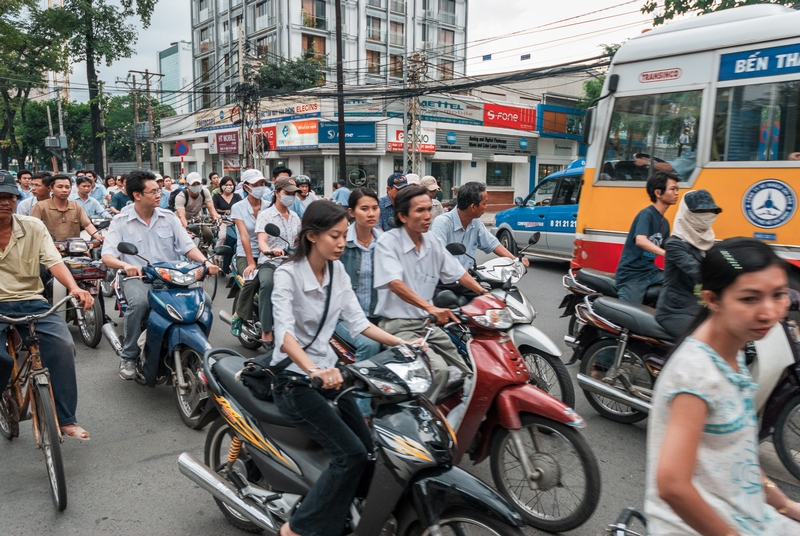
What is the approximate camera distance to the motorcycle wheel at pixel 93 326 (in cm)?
612

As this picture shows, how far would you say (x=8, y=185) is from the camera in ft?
11.1

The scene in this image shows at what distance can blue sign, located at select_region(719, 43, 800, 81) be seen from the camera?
17.2 feet

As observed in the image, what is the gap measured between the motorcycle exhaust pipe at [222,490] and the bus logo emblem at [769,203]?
16.2ft

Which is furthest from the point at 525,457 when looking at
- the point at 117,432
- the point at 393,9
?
the point at 393,9

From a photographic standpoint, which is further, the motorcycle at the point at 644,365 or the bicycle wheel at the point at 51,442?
the motorcycle at the point at 644,365

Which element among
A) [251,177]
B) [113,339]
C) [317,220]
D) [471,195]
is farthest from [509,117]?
[317,220]

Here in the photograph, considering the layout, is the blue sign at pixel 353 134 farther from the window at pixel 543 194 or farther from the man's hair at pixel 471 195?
the man's hair at pixel 471 195

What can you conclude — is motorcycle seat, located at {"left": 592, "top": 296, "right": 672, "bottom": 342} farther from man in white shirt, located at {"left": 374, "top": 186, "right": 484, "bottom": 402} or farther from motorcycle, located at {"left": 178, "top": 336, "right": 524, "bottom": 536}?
motorcycle, located at {"left": 178, "top": 336, "right": 524, "bottom": 536}

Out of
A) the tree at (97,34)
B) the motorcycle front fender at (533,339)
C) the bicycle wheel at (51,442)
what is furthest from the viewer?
the tree at (97,34)

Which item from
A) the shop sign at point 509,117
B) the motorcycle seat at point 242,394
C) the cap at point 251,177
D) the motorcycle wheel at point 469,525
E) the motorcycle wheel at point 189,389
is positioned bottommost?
the motorcycle wheel at point 189,389

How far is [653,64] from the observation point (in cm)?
610

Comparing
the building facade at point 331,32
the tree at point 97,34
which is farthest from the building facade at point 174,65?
the tree at point 97,34

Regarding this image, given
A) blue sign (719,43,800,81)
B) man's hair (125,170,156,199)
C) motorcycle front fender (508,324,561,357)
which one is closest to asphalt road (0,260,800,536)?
motorcycle front fender (508,324,561,357)

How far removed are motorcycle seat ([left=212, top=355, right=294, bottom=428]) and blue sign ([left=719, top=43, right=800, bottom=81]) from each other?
5120 mm
